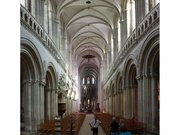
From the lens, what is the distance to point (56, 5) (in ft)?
90.8

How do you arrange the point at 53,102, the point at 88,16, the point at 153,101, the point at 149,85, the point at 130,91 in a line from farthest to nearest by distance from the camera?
the point at 88,16 < the point at 53,102 < the point at 130,91 < the point at 149,85 < the point at 153,101

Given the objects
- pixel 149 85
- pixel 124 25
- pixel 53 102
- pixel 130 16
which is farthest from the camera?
pixel 124 25

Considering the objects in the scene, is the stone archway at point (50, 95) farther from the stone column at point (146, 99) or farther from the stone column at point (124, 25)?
the stone column at point (146, 99)

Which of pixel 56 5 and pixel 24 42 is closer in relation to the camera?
pixel 24 42

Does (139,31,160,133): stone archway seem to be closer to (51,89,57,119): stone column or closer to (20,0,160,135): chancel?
(20,0,160,135): chancel

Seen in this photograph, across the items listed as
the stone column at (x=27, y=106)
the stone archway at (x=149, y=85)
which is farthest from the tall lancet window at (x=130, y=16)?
the stone column at (x=27, y=106)

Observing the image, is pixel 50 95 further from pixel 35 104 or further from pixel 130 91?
pixel 130 91

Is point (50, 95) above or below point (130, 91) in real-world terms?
below

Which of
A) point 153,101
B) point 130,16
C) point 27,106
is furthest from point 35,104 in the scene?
point 130,16

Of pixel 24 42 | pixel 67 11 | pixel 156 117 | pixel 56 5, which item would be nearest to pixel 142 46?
pixel 156 117
